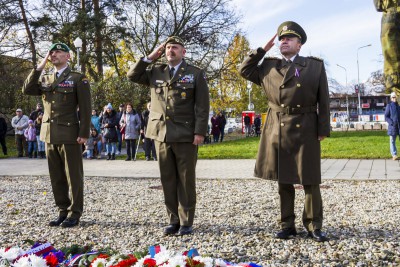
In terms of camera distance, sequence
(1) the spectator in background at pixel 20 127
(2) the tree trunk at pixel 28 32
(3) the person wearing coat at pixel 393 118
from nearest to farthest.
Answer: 1. (3) the person wearing coat at pixel 393 118
2. (1) the spectator in background at pixel 20 127
3. (2) the tree trunk at pixel 28 32

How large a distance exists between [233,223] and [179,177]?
953 millimetres

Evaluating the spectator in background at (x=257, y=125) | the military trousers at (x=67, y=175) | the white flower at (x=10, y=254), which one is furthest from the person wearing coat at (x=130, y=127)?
the spectator in background at (x=257, y=125)

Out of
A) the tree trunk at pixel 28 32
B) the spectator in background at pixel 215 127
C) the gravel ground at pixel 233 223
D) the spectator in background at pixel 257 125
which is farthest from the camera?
the spectator in background at pixel 257 125

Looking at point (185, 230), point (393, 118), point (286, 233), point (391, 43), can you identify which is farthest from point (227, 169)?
point (286, 233)

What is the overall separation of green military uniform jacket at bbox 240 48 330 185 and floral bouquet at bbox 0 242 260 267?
1.43 metres

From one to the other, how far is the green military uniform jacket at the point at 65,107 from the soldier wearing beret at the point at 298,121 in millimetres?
2252

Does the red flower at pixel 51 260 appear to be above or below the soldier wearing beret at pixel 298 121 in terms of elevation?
below

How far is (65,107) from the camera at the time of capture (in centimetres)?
578

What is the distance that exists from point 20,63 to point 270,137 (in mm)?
26312

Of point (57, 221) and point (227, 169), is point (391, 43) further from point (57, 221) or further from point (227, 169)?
point (57, 221)

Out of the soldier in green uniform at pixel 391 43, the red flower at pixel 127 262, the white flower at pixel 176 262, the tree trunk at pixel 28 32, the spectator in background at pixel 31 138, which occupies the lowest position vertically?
the red flower at pixel 127 262

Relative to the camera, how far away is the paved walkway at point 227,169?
10.5 m

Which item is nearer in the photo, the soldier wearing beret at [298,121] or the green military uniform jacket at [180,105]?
the soldier wearing beret at [298,121]

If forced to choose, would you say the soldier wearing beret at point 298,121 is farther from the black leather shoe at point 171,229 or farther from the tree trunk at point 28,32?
the tree trunk at point 28,32
